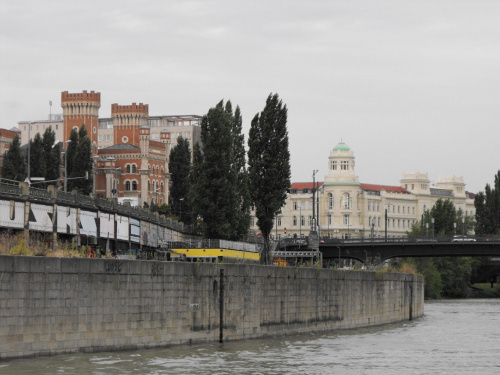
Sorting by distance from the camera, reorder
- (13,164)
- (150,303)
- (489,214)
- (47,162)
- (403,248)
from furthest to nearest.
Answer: (489,214) < (47,162) < (13,164) < (403,248) < (150,303)

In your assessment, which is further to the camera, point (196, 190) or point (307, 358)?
point (196, 190)

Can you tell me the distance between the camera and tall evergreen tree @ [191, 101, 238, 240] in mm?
96312

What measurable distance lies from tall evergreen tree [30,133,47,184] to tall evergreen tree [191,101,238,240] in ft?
134

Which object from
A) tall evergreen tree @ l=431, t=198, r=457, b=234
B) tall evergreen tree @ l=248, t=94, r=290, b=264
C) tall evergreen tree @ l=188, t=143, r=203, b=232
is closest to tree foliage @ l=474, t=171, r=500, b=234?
tall evergreen tree @ l=431, t=198, r=457, b=234

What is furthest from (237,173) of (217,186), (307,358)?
(307,358)

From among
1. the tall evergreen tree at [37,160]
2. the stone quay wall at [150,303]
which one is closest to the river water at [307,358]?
the stone quay wall at [150,303]

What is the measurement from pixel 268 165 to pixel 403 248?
3202cm

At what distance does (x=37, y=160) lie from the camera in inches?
5364

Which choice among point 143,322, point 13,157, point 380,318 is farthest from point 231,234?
point 143,322

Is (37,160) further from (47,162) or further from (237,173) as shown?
(237,173)

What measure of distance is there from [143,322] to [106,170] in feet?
489

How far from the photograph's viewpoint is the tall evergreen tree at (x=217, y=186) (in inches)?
3792

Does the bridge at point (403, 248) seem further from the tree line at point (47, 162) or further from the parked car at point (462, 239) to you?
the tree line at point (47, 162)

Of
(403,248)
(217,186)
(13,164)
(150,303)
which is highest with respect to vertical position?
(13,164)
